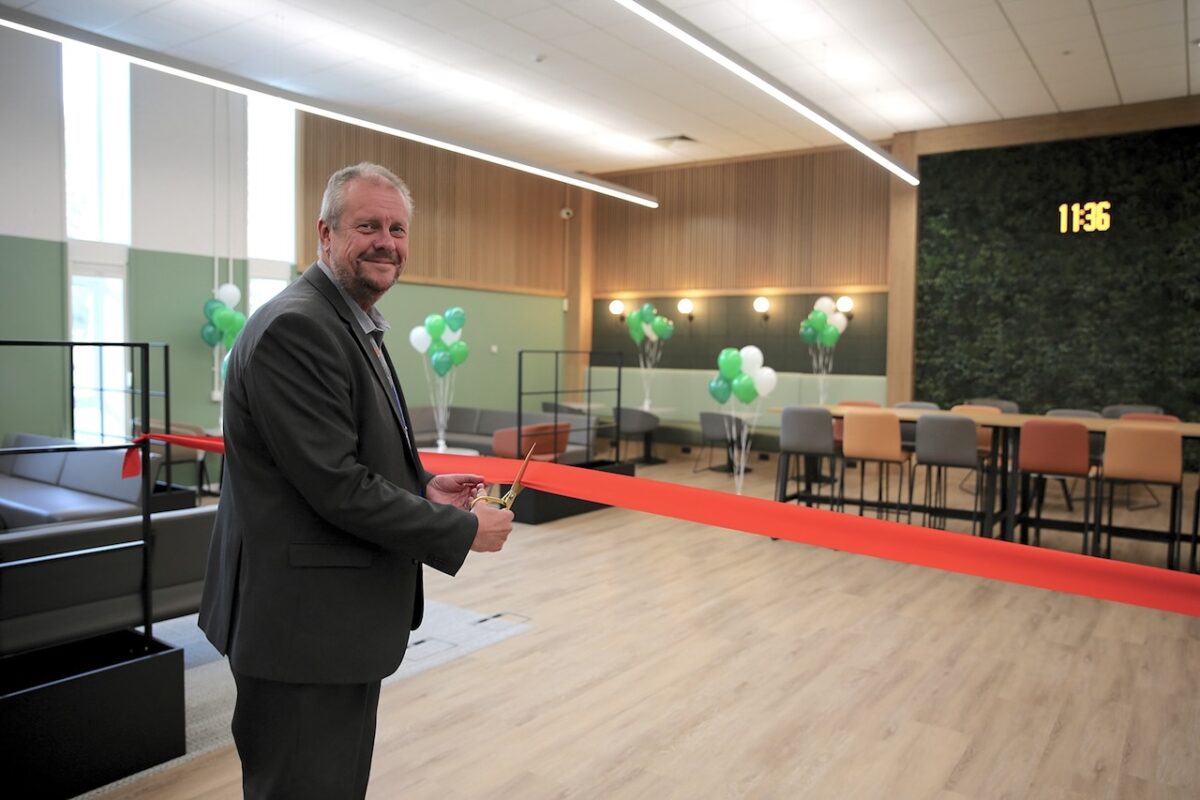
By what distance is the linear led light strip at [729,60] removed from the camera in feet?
17.9

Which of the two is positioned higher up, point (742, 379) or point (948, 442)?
point (742, 379)

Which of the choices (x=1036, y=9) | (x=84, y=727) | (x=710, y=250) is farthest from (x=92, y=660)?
(x=710, y=250)

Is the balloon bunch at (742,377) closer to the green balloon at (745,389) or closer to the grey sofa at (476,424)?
the green balloon at (745,389)

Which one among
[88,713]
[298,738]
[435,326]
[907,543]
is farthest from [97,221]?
[907,543]

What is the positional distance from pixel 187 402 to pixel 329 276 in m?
8.10

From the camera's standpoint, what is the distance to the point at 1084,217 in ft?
32.1

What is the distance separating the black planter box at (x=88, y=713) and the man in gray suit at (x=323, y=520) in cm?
139

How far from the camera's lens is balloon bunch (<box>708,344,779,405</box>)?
8.48 m

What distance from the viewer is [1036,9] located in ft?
22.4

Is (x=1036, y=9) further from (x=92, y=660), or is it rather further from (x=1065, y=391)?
(x=92, y=660)

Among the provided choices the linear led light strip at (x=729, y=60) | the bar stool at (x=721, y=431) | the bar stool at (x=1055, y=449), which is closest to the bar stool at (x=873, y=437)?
the bar stool at (x=1055, y=449)

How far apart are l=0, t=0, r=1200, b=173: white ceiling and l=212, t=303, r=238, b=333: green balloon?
7.10 feet

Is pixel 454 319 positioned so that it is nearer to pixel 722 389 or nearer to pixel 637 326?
pixel 722 389

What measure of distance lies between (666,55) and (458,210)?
486 centimetres
